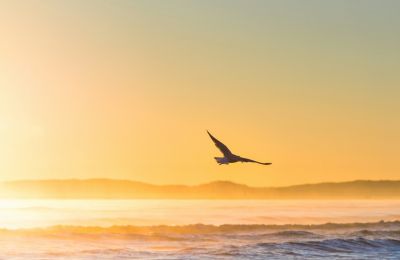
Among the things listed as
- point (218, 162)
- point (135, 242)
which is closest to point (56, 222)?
point (135, 242)

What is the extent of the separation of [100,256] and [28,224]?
19.0 meters

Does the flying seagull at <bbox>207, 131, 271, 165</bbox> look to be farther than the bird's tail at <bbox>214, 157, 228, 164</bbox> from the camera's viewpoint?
No

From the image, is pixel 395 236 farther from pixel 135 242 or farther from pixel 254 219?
pixel 135 242

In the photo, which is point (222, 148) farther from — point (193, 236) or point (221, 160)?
point (193, 236)

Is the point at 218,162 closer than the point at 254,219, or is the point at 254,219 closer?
the point at 218,162

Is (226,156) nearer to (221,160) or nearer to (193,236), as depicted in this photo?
(221,160)

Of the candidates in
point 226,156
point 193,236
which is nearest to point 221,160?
point 226,156

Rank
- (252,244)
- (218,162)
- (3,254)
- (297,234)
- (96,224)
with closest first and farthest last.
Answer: (218,162) < (3,254) < (252,244) < (297,234) < (96,224)

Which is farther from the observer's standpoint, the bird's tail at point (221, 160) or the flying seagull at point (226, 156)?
the bird's tail at point (221, 160)

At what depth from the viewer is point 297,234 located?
6109 centimetres

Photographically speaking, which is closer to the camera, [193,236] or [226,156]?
[226,156]

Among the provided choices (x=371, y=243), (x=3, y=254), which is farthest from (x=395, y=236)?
(x=3, y=254)

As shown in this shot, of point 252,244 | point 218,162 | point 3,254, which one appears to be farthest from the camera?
point 252,244

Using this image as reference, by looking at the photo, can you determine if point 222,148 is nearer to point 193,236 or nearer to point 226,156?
point 226,156
